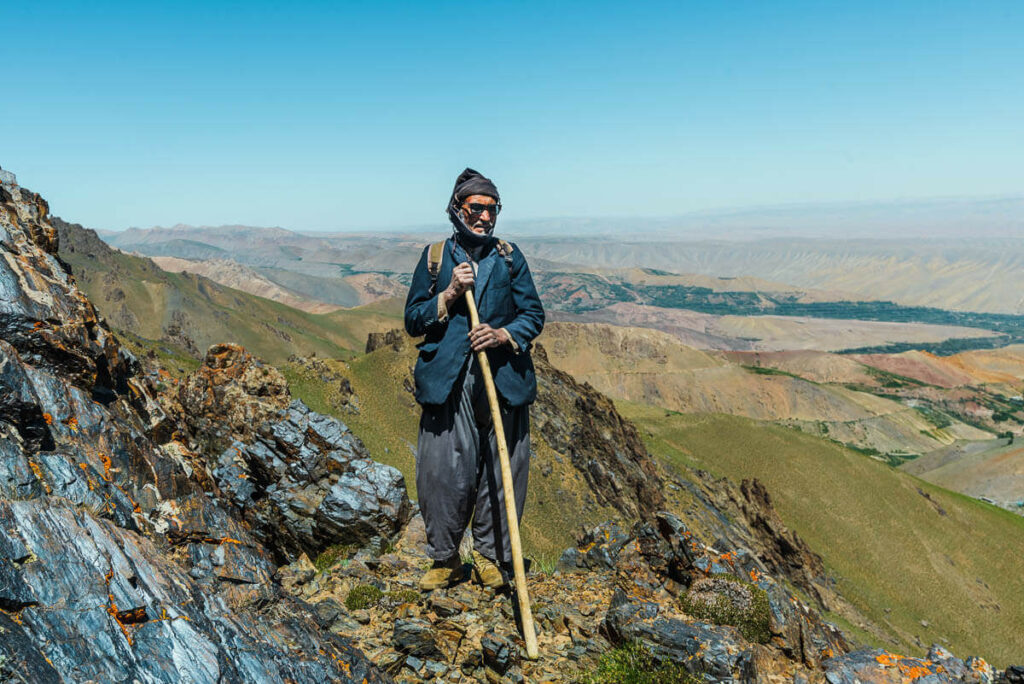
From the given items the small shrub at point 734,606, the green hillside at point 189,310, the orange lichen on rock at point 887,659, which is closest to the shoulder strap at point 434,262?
the small shrub at point 734,606

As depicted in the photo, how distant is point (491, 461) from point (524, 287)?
1.94 meters

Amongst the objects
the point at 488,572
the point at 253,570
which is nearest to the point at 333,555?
the point at 253,570

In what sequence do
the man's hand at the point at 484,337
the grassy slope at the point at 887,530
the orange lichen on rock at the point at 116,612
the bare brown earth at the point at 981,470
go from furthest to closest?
the bare brown earth at the point at 981,470
the grassy slope at the point at 887,530
the man's hand at the point at 484,337
the orange lichen on rock at the point at 116,612

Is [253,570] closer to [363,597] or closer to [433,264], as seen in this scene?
[363,597]

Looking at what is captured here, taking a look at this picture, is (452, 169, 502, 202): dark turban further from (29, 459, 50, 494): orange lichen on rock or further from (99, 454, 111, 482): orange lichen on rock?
(99, 454, 111, 482): orange lichen on rock

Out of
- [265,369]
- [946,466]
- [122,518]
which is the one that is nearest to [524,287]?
[122,518]

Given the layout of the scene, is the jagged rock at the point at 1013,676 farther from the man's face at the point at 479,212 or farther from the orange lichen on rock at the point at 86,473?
the orange lichen on rock at the point at 86,473

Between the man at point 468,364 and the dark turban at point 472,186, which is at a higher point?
the dark turban at point 472,186

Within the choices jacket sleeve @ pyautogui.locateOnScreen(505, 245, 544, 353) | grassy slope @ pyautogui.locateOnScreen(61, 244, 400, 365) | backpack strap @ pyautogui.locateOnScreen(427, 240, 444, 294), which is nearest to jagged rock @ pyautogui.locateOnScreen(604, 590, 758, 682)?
jacket sleeve @ pyautogui.locateOnScreen(505, 245, 544, 353)

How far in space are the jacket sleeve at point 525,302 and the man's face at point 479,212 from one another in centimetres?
46

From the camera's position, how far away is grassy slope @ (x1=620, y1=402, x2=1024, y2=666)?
3750 centimetres

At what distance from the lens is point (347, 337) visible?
482ft

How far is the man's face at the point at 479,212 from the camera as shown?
5.96 meters

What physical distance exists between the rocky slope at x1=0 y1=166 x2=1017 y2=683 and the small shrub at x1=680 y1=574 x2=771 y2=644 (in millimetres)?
24
